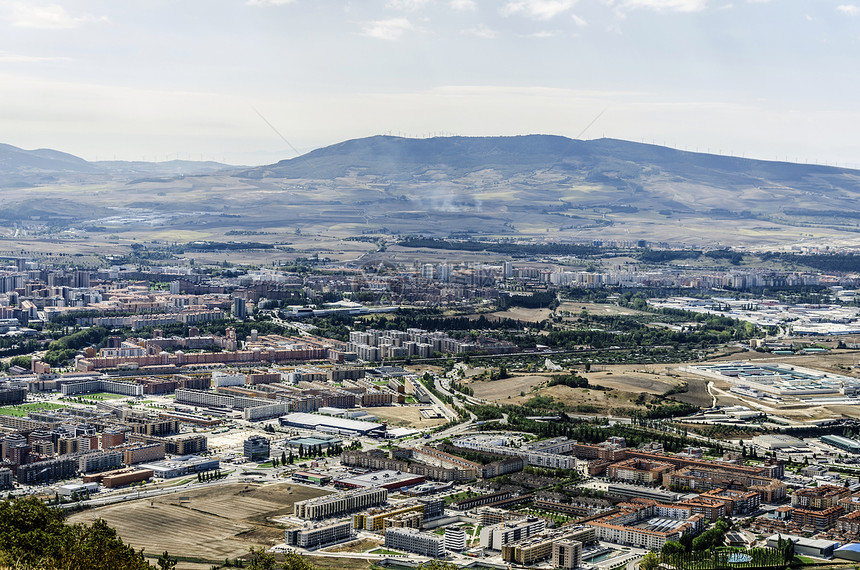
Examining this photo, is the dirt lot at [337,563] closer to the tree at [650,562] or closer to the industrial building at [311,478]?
the tree at [650,562]

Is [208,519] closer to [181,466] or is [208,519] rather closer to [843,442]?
[181,466]

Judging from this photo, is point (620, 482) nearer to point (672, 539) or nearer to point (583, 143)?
point (672, 539)

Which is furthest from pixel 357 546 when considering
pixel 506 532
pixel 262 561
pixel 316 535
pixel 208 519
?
pixel 208 519

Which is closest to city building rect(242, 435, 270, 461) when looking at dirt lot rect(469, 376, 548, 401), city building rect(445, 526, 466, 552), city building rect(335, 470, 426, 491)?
city building rect(335, 470, 426, 491)

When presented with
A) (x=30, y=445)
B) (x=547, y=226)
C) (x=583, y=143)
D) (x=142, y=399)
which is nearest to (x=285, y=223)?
(x=547, y=226)

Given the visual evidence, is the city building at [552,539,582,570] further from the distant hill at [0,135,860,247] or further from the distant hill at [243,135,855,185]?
the distant hill at [243,135,855,185]

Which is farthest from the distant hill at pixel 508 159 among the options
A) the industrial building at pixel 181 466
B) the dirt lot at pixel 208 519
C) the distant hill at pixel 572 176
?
the dirt lot at pixel 208 519
